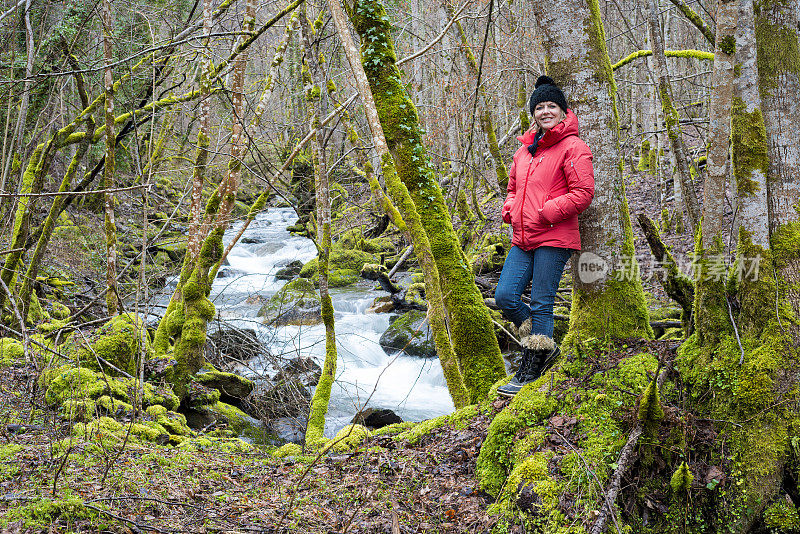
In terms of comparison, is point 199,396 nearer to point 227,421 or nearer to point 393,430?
point 227,421

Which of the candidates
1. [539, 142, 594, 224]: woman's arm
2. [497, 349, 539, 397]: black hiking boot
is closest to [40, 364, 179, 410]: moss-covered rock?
[497, 349, 539, 397]: black hiking boot

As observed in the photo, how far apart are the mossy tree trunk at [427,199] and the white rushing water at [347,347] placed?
0.73 meters

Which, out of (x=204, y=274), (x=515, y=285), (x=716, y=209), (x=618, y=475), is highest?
(x=716, y=209)

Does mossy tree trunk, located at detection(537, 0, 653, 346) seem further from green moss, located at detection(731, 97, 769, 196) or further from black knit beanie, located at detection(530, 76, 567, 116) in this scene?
green moss, located at detection(731, 97, 769, 196)

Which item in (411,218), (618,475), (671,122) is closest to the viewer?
(618,475)

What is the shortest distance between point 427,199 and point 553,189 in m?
1.28

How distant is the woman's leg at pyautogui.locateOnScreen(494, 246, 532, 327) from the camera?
161 inches

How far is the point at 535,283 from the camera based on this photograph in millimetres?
4062

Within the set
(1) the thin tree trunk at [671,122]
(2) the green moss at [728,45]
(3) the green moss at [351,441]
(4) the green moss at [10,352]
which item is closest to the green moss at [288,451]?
(3) the green moss at [351,441]

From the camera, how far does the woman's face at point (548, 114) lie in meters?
3.93

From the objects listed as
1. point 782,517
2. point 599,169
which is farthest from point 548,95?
point 782,517

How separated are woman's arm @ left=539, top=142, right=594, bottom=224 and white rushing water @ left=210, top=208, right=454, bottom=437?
7.29 ft

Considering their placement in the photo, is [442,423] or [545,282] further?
[442,423]

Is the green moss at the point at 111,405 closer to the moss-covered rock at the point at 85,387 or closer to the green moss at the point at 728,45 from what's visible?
the moss-covered rock at the point at 85,387
